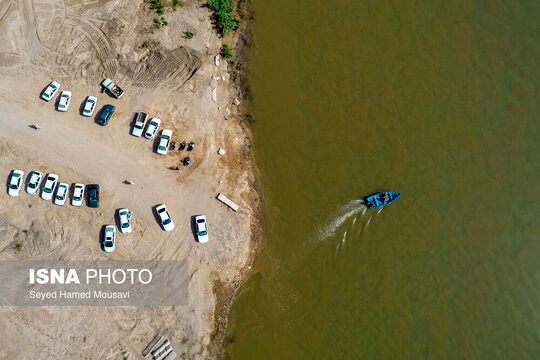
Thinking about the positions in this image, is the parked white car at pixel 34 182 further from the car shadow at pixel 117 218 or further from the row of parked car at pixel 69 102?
the car shadow at pixel 117 218

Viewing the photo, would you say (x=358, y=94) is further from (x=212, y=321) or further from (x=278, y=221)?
(x=212, y=321)

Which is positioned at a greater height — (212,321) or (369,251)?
(369,251)

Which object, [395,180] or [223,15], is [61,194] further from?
[395,180]

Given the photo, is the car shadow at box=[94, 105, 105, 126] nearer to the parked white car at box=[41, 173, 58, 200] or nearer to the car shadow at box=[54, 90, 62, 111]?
the car shadow at box=[54, 90, 62, 111]

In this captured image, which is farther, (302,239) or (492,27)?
(492,27)

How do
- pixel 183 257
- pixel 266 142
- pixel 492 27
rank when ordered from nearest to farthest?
pixel 183 257 → pixel 266 142 → pixel 492 27

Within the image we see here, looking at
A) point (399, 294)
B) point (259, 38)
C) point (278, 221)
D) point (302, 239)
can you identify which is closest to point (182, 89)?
point (259, 38)
